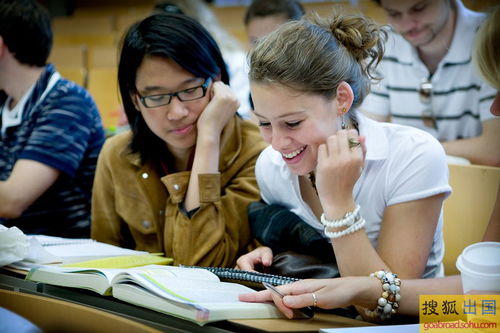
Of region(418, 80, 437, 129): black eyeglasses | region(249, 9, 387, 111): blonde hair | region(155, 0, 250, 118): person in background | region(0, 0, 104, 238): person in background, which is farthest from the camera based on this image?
region(155, 0, 250, 118): person in background

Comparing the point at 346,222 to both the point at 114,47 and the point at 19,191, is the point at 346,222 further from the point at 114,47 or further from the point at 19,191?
the point at 114,47

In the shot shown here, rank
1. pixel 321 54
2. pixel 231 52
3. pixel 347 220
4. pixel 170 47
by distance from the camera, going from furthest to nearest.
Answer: pixel 231 52 → pixel 170 47 → pixel 321 54 → pixel 347 220

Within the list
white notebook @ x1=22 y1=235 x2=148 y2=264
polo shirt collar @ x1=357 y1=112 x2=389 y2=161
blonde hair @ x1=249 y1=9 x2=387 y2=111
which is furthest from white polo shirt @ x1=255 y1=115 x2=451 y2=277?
white notebook @ x1=22 y1=235 x2=148 y2=264

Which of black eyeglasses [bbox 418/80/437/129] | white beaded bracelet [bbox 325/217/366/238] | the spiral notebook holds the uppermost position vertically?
black eyeglasses [bbox 418/80/437/129]

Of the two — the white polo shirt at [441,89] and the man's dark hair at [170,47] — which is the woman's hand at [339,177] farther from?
the white polo shirt at [441,89]

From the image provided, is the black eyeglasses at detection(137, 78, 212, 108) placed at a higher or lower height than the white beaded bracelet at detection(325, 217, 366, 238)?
higher

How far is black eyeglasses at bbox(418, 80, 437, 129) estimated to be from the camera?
2219 millimetres

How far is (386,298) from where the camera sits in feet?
3.51

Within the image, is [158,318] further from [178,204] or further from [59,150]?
[59,150]

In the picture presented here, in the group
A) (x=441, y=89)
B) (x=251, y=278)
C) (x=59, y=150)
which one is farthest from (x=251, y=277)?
(x=441, y=89)

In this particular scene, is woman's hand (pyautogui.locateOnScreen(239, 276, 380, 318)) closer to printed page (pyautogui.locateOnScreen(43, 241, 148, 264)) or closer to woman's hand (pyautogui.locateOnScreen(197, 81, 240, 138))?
printed page (pyautogui.locateOnScreen(43, 241, 148, 264))

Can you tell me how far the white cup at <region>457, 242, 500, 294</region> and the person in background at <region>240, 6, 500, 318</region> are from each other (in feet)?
0.62

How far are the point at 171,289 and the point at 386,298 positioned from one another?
0.39m

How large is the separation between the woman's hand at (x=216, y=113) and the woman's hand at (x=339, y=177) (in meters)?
0.52
